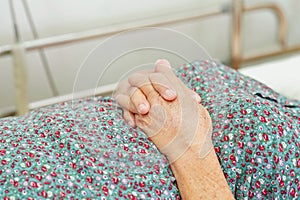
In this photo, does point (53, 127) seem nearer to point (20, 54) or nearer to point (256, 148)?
point (256, 148)

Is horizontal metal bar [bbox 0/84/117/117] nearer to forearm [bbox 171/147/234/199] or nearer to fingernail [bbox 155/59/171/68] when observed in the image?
fingernail [bbox 155/59/171/68]

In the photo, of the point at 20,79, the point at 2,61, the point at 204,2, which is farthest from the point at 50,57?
the point at 204,2

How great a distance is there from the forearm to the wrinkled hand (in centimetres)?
2

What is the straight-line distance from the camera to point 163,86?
119 centimetres

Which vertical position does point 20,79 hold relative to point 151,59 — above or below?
below

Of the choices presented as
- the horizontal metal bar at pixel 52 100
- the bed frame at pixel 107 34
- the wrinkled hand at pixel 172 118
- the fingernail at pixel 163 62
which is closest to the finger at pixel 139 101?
the wrinkled hand at pixel 172 118

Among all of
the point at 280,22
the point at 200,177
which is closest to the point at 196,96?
the point at 200,177

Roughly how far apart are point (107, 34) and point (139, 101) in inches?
47.1

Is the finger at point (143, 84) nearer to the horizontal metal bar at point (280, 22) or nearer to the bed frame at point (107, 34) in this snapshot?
the bed frame at point (107, 34)

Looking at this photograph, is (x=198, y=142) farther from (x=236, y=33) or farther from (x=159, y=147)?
(x=236, y=33)

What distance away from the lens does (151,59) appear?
1459mm

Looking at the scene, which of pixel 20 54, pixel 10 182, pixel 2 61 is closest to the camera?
pixel 10 182

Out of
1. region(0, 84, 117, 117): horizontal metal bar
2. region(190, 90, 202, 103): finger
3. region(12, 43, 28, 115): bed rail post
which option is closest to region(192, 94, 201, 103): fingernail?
region(190, 90, 202, 103): finger

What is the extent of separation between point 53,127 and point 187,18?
57.1 inches
